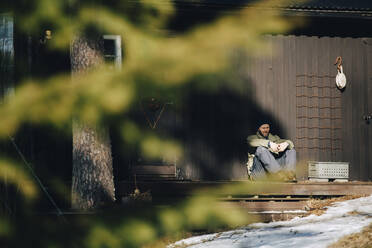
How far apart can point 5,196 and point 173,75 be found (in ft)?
16.2

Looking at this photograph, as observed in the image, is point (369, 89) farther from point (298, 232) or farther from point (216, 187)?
point (298, 232)

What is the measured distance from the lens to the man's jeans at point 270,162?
11.7 m

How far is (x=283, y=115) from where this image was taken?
13203mm

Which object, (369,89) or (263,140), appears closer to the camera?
(263,140)

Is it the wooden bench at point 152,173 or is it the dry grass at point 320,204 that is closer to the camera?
the dry grass at point 320,204

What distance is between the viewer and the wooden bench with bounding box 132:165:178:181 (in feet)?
39.4

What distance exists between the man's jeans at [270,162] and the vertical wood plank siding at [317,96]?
102cm

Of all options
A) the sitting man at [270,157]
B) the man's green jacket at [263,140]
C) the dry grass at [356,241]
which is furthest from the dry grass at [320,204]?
the dry grass at [356,241]

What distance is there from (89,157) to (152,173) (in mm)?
2668

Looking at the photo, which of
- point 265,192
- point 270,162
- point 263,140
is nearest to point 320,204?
point 265,192

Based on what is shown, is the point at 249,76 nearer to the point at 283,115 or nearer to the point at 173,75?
the point at 283,115

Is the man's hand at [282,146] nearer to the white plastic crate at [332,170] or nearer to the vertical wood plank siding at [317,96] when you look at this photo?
the white plastic crate at [332,170]

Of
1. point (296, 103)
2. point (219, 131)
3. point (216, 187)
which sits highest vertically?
point (296, 103)

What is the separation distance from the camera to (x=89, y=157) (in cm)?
949
